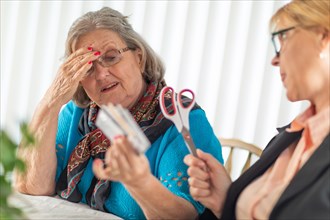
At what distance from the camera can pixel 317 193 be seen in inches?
48.3

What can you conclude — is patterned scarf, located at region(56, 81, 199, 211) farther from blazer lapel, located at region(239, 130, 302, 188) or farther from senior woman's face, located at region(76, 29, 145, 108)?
blazer lapel, located at region(239, 130, 302, 188)

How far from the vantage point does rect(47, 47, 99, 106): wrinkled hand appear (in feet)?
6.24

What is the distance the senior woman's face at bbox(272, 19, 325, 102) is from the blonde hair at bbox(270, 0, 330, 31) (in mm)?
14

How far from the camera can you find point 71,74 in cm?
196

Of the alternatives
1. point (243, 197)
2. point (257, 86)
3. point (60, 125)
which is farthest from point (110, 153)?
point (257, 86)

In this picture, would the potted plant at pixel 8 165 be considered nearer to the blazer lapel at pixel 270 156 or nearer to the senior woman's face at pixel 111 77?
the blazer lapel at pixel 270 156

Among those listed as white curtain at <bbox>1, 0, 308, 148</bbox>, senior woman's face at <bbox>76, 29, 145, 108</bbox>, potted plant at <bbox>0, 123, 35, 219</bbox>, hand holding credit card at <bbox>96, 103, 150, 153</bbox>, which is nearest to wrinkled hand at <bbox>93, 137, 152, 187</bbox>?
hand holding credit card at <bbox>96, 103, 150, 153</bbox>

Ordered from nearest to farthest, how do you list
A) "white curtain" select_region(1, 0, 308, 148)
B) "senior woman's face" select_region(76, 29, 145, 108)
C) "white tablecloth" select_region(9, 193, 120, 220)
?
1. "white tablecloth" select_region(9, 193, 120, 220)
2. "senior woman's face" select_region(76, 29, 145, 108)
3. "white curtain" select_region(1, 0, 308, 148)

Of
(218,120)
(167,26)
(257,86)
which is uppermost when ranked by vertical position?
(167,26)

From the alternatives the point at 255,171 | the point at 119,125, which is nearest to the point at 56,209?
the point at 255,171

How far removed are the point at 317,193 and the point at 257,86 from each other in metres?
1.99

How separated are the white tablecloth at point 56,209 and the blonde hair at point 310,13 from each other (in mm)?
724

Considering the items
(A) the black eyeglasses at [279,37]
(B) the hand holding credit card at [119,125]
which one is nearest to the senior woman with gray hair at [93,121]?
(A) the black eyeglasses at [279,37]

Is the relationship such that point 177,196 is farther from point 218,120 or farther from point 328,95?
point 218,120
